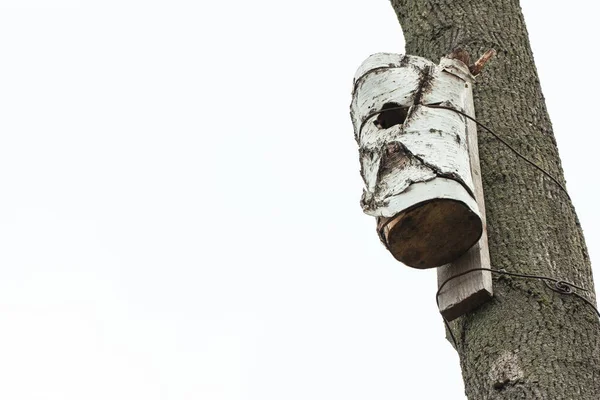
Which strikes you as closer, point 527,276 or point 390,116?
point 527,276

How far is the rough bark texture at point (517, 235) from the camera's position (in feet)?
7.86

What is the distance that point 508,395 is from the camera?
2379 millimetres

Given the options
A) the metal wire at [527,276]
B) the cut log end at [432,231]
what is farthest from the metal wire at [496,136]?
the cut log end at [432,231]

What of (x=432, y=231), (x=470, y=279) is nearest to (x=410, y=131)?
(x=432, y=231)

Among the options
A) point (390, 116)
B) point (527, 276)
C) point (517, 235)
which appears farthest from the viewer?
point (390, 116)

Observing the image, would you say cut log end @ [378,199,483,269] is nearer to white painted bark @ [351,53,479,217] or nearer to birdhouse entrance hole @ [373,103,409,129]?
white painted bark @ [351,53,479,217]

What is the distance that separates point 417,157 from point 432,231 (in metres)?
0.17

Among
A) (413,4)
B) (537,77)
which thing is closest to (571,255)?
(537,77)

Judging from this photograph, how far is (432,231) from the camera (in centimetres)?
267

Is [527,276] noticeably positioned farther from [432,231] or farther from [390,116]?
[390,116]

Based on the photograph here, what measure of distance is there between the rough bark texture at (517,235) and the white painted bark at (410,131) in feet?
0.38

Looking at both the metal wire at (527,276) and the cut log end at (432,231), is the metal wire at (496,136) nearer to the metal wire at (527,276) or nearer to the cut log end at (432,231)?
the metal wire at (527,276)

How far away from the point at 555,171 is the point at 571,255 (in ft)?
0.93

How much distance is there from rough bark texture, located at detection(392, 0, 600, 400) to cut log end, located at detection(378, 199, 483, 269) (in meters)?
0.08
